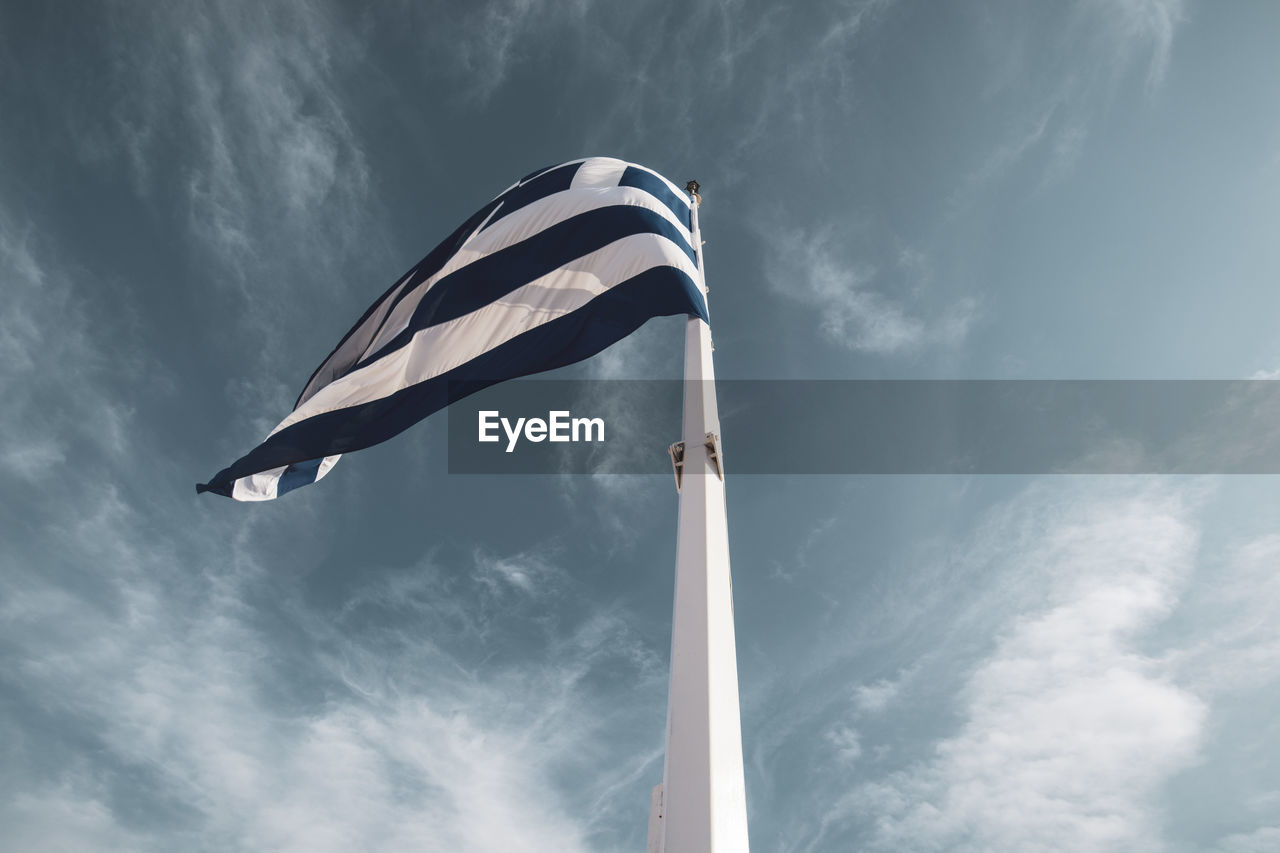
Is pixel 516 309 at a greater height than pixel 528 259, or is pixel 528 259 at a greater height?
pixel 528 259

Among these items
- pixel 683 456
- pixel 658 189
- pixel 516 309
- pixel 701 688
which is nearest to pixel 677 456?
pixel 683 456

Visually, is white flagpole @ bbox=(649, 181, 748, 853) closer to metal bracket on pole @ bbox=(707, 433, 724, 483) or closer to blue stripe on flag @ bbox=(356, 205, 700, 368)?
metal bracket on pole @ bbox=(707, 433, 724, 483)

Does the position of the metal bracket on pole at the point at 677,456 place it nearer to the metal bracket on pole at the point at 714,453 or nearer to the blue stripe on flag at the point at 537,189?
the metal bracket on pole at the point at 714,453

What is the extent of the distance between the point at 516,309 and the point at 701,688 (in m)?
5.78

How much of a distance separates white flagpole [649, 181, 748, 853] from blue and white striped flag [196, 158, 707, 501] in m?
2.30

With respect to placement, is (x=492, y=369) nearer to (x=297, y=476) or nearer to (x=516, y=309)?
(x=516, y=309)

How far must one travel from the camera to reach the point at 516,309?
9.07 m

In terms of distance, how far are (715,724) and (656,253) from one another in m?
5.33

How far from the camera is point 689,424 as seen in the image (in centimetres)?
679

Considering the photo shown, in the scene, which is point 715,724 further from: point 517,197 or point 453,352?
point 517,197

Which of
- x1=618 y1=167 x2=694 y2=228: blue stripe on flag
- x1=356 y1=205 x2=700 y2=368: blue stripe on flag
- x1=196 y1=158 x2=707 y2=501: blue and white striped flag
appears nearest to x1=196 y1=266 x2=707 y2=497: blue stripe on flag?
x1=196 y1=158 x2=707 y2=501: blue and white striped flag

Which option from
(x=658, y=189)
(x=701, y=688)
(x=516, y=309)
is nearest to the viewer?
(x=701, y=688)

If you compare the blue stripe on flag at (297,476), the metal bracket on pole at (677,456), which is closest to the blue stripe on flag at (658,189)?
the metal bracket on pole at (677,456)

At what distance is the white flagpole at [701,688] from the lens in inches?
169
